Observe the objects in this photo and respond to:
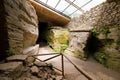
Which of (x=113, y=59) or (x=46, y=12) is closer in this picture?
(x=113, y=59)

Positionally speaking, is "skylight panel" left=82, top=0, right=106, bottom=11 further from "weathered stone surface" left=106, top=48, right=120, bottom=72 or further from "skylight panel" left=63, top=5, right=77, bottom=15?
"weathered stone surface" left=106, top=48, right=120, bottom=72

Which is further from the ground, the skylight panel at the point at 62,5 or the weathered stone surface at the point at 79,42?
the skylight panel at the point at 62,5

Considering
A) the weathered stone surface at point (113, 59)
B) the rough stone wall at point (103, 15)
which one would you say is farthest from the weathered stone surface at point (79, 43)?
the weathered stone surface at point (113, 59)

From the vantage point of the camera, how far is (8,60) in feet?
7.89

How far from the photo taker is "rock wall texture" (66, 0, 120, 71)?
15.8ft

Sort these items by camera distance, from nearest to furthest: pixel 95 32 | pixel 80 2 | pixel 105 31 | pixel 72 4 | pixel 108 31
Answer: pixel 108 31, pixel 105 31, pixel 95 32, pixel 80 2, pixel 72 4

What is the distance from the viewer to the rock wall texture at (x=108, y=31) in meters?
4.80

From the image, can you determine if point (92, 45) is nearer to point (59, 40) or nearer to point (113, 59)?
point (113, 59)

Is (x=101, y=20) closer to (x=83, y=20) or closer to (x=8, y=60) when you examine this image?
(x=83, y=20)

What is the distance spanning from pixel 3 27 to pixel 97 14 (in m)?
5.89

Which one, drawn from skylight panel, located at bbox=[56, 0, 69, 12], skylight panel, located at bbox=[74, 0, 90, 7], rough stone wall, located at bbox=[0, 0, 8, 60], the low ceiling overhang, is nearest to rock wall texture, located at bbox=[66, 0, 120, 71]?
skylight panel, located at bbox=[74, 0, 90, 7]

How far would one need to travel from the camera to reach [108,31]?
5.26 m

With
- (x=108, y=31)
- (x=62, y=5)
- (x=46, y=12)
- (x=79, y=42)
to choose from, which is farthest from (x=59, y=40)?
(x=108, y=31)

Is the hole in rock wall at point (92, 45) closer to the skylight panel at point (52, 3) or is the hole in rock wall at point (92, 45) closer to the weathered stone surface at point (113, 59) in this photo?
the weathered stone surface at point (113, 59)
